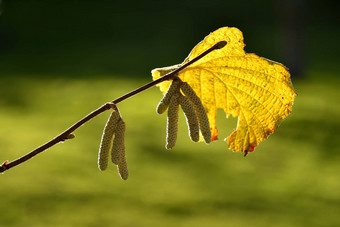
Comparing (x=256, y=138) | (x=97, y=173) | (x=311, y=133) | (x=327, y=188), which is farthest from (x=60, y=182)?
(x=256, y=138)

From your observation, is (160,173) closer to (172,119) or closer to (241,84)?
(241,84)

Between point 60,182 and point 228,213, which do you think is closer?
point 228,213

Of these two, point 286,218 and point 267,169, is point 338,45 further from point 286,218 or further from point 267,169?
point 286,218

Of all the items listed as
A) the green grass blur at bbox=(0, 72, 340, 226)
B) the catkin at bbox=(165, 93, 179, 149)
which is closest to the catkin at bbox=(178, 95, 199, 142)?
the catkin at bbox=(165, 93, 179, 149)

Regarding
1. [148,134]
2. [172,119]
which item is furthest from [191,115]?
[148,134]

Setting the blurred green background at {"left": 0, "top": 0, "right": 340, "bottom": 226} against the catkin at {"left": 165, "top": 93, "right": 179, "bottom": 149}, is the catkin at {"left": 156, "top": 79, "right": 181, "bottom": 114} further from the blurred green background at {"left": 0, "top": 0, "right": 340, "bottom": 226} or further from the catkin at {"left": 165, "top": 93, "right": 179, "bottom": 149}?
the blurred green background at {"left": 0, "top": 0, "right": 340, "bottom": 226}
